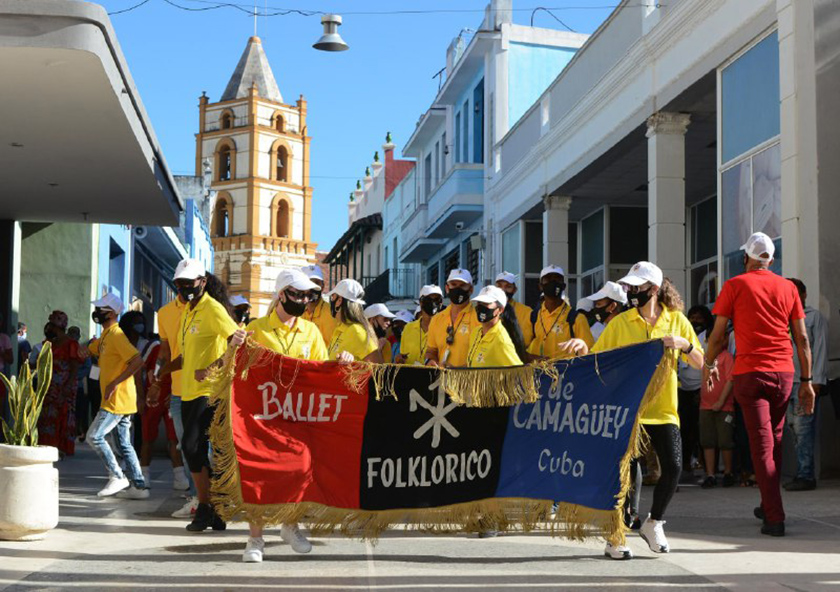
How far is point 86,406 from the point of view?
64.2 ft

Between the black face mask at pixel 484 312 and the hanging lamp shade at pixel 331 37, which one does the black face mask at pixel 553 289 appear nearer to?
the black face mask at pixel 484 312

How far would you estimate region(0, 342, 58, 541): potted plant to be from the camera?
320 inches

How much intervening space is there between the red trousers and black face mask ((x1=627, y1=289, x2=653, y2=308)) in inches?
44.0

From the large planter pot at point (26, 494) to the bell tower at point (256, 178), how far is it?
340 ft

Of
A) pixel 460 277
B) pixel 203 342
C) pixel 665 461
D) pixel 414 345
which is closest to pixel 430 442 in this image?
pixel 665 461

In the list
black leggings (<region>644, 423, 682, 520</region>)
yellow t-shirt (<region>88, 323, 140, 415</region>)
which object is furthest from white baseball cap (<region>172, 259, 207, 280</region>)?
black leggings (<region>644, 423, 682, 520</region>)

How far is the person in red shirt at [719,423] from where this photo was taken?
1197 cm

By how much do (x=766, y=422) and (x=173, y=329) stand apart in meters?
4.26

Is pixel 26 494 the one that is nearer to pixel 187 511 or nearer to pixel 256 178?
pixel 187 511

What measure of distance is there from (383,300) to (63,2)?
121 ft

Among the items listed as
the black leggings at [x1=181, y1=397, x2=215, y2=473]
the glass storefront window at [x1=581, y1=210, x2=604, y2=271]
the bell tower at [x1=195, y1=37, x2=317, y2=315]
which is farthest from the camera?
the bell tower at [x1=195, y1=37, x2=317, y2=315]

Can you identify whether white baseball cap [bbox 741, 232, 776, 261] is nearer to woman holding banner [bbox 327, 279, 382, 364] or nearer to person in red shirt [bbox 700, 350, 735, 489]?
woman holding banner [bbox 327, 279, 382, 364]

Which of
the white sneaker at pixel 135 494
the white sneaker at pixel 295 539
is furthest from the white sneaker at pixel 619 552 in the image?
the white sneaker at pixel 135 494

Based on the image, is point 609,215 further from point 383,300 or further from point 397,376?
point 383,300
